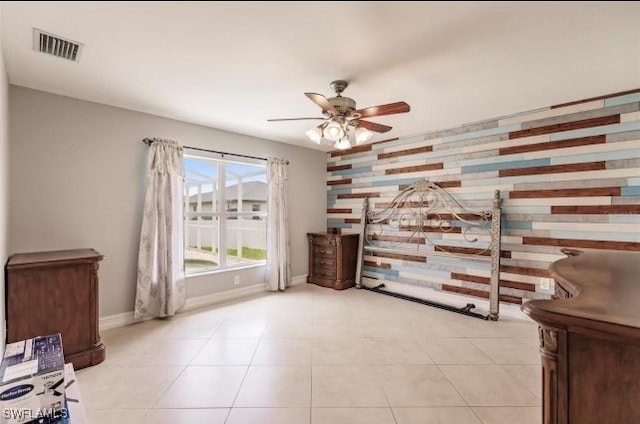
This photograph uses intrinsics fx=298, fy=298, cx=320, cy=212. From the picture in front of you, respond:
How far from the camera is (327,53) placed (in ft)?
6.97

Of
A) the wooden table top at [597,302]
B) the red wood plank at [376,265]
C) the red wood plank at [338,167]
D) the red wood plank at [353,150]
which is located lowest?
the red wood plank at [376,265]

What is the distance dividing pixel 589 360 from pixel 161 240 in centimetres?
362

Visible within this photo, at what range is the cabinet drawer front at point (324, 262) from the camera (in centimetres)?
480

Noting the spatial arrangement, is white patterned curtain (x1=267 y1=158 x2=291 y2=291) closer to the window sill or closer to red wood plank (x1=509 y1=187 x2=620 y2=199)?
the window sill

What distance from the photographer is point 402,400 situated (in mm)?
1948

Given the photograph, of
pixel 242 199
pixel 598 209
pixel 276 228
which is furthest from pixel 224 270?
pixel 598 209

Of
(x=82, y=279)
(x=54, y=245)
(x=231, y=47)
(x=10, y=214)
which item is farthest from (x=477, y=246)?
(x=10, y=214)

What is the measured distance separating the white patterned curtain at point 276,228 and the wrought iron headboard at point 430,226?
1.23 meters

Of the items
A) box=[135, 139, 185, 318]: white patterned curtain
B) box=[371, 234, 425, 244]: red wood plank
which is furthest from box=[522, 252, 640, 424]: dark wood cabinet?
box=[135, 139, 185, 318]: white patterned curtain

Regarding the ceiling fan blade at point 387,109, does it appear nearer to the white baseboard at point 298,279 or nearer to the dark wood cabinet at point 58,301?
the dark wood cabinet at point 58,301

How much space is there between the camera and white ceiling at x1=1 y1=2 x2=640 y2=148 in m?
1.71

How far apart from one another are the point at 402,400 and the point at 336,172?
3939mm

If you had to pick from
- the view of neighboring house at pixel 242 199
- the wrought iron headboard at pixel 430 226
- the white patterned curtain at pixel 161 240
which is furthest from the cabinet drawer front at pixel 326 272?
the white patterned curtain at pixel 161 240

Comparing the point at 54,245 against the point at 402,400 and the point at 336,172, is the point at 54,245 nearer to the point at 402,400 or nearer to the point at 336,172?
the point at 402,400
